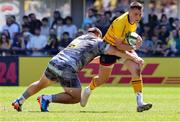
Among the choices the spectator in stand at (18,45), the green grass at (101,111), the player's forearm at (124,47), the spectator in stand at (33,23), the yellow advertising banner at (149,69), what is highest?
the player's forearm at (124,47)

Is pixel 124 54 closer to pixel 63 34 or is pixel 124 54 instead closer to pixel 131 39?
pixel 131 39

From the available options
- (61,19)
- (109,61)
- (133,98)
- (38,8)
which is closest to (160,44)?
(61,19)

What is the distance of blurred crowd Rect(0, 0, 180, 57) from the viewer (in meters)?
26.2

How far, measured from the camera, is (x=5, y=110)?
1353cm

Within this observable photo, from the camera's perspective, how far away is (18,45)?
26.4 meters

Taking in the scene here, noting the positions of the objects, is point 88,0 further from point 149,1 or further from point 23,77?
point 23,77

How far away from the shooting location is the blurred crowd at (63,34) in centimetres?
2620

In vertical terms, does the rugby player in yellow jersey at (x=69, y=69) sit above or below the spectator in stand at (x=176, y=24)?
above

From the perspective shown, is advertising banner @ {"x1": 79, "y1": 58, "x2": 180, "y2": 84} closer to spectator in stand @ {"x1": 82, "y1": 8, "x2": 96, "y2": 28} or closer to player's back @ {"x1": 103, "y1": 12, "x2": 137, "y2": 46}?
spectator in stand @ {"x1": 82, "y1": 8, "x2": 96, "y2": 28}

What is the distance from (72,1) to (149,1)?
10.2ft

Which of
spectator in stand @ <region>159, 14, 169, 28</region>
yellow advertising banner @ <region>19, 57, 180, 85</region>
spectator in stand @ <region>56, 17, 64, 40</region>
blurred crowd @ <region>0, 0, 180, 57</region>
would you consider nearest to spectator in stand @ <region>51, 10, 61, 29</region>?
blurred crowd @ <region>0, 0, 180, 57</region>

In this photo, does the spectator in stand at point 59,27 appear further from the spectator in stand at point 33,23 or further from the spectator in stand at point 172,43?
the spectator in stand at point 172,43

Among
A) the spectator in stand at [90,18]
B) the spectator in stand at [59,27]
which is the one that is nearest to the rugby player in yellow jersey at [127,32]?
the spectator in stand at [59,27]

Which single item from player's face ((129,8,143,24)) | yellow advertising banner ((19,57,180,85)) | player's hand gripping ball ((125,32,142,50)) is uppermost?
player's face ((129,8,143,24))
